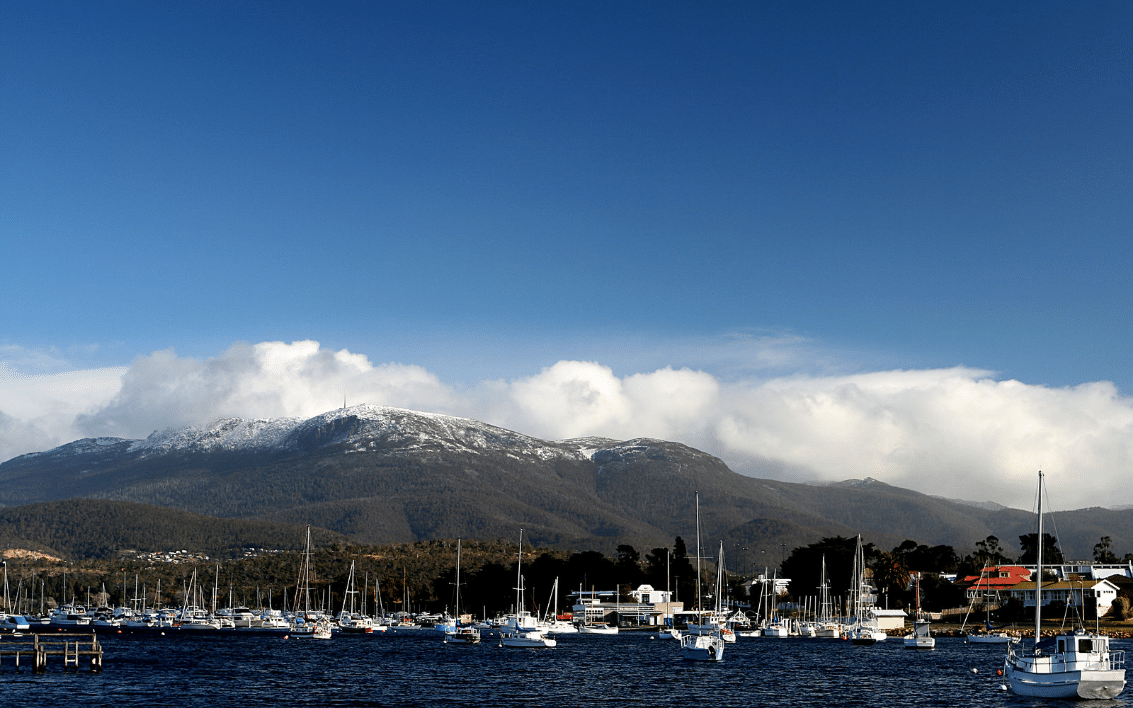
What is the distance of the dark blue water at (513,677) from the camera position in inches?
3095

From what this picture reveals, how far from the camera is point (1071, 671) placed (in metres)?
70.9

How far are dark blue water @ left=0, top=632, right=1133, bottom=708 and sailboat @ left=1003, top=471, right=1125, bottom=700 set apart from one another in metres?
1.37

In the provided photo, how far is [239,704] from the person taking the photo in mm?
74688

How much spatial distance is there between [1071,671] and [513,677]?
1819 inches

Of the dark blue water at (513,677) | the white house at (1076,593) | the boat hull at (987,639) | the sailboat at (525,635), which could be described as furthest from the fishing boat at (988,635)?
the sailboat at (525,635)

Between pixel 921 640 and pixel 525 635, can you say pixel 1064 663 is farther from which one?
pixel 525 635

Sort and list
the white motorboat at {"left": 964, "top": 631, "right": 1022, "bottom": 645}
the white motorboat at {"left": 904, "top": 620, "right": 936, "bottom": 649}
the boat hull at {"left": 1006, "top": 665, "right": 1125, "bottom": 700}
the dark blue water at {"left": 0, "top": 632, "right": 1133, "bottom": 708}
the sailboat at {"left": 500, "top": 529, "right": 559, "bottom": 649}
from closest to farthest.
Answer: the boat hull at {"left": 1006, "top": 665, "right": 1125, "bottom": 700} < the dark blue water at {"left": 0, "top": 632, "right": 1133, "bottom": 708} < the sailboat at {"left": 500, "top": 529, "right": 559, "bottom": 649} < the white motorboat at {"left": 904, "top": 620, "right": 936, "bottom": 649} < the white motorboat at {"left": 964, "top": 631, "right": 1022, "bottom": 645}

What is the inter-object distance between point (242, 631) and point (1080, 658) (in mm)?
159764

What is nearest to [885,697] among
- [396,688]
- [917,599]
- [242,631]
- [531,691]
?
[531,691]

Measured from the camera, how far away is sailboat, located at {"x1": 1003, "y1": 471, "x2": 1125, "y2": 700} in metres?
70.7

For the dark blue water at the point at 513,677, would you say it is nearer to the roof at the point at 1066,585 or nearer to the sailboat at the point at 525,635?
the sailboat at the point at 525,635

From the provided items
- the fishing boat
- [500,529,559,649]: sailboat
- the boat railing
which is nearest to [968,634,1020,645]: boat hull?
the fishing boat

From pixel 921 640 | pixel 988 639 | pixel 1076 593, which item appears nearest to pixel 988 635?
pixel 988 639

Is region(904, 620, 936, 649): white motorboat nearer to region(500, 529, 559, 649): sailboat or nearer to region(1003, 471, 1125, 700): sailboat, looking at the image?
region(500, 529, 559, 649): sailboat
